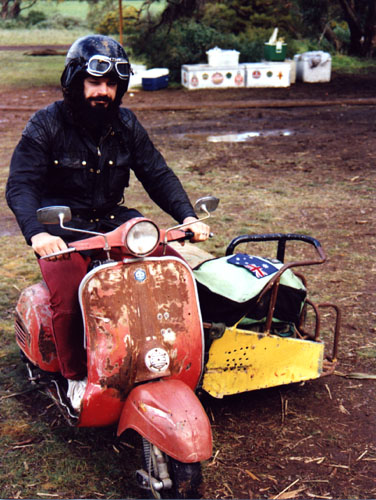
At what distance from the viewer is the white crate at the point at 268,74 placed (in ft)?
49.5

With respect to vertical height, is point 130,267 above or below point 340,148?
above

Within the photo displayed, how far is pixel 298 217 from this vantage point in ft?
21.0

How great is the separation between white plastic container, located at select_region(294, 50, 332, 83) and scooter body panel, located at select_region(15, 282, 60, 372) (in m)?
13.6

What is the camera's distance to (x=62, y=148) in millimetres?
3215

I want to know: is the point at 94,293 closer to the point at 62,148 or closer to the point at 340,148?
the point at 62,148

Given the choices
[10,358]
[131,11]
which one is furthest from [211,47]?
[10,358]

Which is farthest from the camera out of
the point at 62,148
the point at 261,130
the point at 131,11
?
the point at 131,11

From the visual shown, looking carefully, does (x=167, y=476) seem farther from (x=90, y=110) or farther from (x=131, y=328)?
(x=90, y=110)

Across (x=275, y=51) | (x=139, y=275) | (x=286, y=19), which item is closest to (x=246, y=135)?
(x=275, y=51)

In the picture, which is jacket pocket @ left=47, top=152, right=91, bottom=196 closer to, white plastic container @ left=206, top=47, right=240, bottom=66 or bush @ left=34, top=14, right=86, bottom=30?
white plastic container @ left=206, top=47, right=240, bottom=66

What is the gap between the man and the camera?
297cm

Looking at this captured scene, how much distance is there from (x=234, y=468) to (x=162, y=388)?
578 millimetres

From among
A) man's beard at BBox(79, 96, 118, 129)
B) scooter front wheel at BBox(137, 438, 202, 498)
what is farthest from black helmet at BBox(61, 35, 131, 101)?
scooter front wheel at BBox(137, 438, 202, 498)

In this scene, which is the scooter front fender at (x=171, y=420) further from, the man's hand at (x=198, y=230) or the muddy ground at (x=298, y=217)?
Answer: the man's hand at (x=198, y=230)
